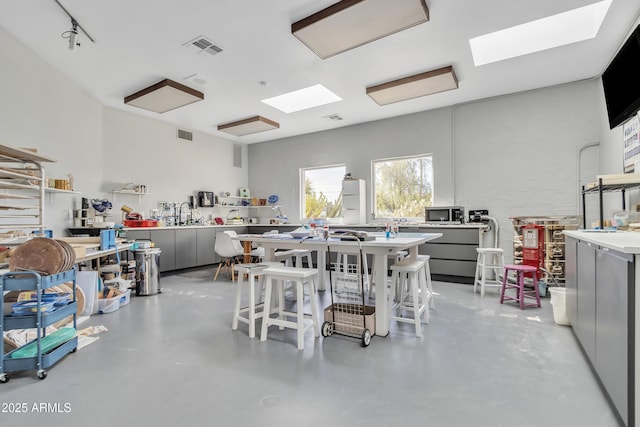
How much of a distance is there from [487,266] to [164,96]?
212 inches

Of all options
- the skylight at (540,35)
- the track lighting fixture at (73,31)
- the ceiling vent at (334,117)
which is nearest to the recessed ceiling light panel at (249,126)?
the ceiling vent at (334,117)

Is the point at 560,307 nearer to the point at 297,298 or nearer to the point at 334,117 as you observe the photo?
the point at 297,298

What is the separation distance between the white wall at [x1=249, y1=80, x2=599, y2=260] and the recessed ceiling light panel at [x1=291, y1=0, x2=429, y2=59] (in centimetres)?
312

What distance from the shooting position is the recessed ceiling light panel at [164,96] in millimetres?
4512

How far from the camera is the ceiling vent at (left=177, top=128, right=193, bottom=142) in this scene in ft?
22.4

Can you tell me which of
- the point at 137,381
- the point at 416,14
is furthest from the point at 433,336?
the point at 416,14

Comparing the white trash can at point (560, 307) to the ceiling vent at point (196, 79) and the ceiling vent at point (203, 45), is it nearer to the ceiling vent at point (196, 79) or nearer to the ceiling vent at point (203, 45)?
the ceiling vent at point (203, 45)

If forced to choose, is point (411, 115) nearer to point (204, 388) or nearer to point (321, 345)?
point (321, 345)

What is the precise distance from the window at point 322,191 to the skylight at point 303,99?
1.88 metres

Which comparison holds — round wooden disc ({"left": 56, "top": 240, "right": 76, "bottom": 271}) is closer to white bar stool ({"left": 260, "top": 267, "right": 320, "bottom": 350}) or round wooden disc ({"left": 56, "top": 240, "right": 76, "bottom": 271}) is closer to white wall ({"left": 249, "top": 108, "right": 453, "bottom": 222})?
white bar stool ({"left": 260, "top": 267, "right": 320, "bottom": 350})

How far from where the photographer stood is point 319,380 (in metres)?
2.03

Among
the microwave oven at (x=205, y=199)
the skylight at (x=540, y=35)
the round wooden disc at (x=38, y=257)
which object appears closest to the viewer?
the round wooden disc at (x=38, y=257)

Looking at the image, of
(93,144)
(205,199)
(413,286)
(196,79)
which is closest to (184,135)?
(205,199)

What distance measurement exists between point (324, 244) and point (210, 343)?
130cm
